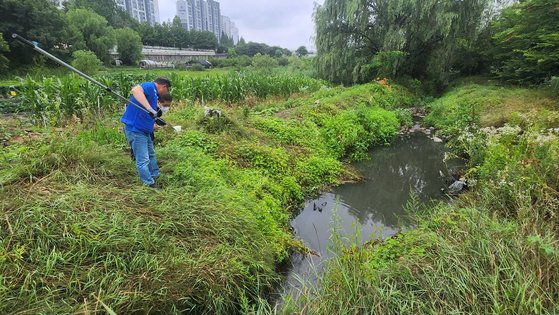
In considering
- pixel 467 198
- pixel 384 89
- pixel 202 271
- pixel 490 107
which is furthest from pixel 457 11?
pixel 202 271

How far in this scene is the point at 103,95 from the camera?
7594mm

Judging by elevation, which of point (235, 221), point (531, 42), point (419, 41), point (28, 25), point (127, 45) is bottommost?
point (235, 221)

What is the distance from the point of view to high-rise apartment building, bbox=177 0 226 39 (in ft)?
363

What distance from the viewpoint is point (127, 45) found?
40250 millimetres

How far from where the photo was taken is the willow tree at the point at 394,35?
1341cm

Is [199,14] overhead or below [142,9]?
overhead

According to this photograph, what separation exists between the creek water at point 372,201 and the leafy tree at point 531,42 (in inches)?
176

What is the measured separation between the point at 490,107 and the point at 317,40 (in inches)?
382

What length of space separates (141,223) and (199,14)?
429 ft

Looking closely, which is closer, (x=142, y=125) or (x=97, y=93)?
(x=142, y=125)

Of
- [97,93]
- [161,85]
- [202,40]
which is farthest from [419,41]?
[202,40]

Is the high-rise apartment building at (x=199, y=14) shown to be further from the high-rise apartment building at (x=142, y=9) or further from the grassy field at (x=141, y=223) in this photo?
the grassy field at (x=141, y=223)

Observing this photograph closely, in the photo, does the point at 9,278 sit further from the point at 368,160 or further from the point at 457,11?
the point at 457,11

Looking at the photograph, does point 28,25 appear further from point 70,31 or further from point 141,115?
point 141,115
